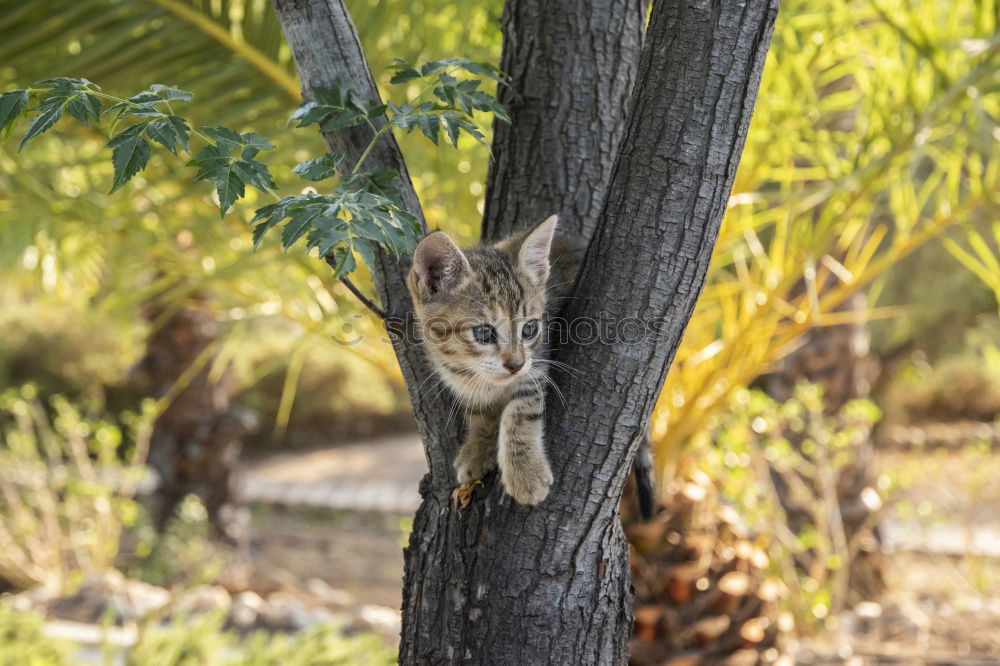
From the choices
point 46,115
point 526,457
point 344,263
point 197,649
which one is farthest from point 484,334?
point 197,649

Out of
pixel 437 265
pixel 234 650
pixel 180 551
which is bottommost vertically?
pixel 180 551

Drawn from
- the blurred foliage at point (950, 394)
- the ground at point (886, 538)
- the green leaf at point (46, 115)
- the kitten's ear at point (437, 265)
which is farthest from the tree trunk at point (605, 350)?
the blurred foliage at point (950, 394)

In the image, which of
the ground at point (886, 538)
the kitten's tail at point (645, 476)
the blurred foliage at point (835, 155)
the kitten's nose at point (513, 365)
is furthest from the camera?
the ground at point (886, 538)

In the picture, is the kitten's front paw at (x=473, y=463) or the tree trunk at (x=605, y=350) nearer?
the tree trunk at (x=605, y=350)

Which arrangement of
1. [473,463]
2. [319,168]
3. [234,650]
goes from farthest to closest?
[234,650] → [473,463] → [319,168]

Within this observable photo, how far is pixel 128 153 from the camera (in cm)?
125

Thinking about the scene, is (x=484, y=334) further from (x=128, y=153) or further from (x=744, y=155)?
(x=744, y=155)

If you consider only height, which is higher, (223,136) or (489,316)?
(223,136)

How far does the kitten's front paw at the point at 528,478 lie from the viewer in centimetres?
153

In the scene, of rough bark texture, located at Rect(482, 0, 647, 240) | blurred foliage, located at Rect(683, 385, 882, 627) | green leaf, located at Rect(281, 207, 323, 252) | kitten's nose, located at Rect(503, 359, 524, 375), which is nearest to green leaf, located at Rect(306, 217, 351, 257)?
green leaf, located at Rect(281, 207, 323, 252)

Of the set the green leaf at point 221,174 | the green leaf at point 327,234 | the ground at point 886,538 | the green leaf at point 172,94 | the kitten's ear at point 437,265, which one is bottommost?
the ground at point 886,538

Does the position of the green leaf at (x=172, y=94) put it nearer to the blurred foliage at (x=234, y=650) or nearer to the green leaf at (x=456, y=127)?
the green leaf at (x=456, y=127)

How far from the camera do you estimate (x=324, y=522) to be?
7.68 meters

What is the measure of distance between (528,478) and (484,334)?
52 cm
